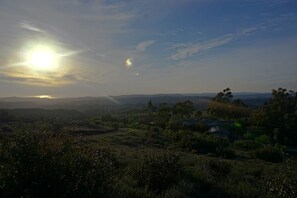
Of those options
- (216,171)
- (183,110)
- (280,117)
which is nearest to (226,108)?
(183,110)

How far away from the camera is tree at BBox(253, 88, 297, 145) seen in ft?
171

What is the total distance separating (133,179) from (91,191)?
382cm

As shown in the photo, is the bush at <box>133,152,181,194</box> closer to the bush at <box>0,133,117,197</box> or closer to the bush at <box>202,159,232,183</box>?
the bush at <box>202,159,232,183</box>

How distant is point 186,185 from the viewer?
1157cm

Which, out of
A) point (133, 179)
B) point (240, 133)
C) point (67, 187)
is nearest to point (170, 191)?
point (133, 179)

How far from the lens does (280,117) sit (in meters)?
56.8

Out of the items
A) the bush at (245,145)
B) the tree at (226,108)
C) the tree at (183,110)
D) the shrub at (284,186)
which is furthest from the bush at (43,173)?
the tree at (183,110)

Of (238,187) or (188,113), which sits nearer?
(238,187)

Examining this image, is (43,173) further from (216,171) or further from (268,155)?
(268,155)

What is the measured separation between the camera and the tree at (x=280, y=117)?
52062 mm

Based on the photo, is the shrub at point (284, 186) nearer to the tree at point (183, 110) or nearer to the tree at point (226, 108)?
the tree at point (226, 108)

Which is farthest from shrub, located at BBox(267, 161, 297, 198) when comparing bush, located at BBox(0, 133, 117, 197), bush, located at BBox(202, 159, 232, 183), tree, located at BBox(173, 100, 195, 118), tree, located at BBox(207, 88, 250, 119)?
tree, located at BBox(173, 100, 195, 118)

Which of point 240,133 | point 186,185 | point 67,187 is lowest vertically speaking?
point 240,133

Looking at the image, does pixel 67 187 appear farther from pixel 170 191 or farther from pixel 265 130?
pixel 265 130
